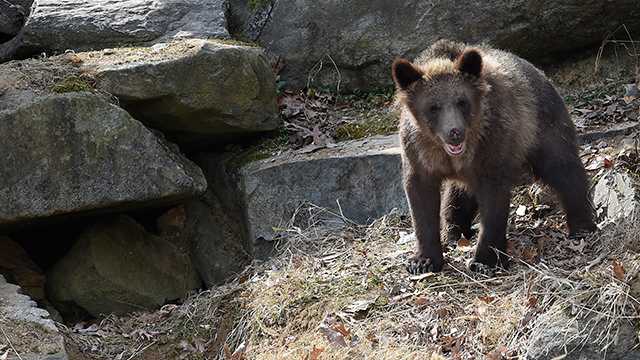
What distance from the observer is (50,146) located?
28.0 ft

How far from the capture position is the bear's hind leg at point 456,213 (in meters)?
8.30

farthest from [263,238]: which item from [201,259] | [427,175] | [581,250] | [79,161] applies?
[581,250]

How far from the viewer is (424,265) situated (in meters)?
7.48

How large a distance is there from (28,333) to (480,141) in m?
3.49

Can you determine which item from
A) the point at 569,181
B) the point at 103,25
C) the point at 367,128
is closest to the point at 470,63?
the point at 569,181

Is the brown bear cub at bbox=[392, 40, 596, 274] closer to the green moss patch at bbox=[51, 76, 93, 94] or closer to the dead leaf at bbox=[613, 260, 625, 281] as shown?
the dead leaf at bbox=[613, 260, 625, 281]

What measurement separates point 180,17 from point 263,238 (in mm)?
2601

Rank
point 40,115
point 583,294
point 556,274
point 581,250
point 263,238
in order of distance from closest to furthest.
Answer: point 583,294, point 556,274, point 581,250, point 40,115, point 263,238

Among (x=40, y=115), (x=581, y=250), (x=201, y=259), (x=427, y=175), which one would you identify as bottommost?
(x=201, y=259)

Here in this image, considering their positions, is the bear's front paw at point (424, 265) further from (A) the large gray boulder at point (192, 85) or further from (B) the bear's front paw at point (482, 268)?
(A) the large gray boulder at point (192, 85)

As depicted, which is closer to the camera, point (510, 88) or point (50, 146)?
point (510, 88)

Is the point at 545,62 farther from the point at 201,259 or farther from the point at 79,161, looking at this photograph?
the point at 79,161

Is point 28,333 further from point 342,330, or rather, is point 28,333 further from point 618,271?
point 618,271

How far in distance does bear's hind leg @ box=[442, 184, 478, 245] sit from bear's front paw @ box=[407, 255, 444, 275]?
79cm
